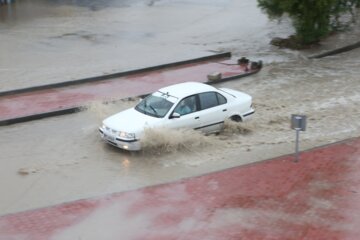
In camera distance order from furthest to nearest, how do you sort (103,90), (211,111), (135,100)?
(103,90), (135,100), (211,111)

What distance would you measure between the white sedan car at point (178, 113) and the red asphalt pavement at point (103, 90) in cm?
422

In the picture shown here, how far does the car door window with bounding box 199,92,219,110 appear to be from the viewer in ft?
51.8

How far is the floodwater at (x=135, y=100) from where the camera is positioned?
45.9 ft

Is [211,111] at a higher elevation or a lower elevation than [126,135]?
higher

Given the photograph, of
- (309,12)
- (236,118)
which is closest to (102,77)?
(236,118)

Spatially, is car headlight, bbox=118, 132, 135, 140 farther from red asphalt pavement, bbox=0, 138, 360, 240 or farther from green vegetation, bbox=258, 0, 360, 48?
green vegetation, bbox=258, 0, 360, 48

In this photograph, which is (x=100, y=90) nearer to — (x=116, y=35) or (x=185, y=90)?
(x=185, y=90)

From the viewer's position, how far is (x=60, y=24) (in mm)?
34875

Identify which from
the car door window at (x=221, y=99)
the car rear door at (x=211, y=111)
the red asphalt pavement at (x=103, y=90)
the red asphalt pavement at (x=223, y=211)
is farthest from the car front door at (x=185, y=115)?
the red asphalt pavement at (x=103, y=90)

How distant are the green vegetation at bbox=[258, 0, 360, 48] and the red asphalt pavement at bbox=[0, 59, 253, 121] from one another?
369 centimetres

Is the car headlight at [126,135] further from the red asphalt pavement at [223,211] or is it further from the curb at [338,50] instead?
the curb at [338,50]

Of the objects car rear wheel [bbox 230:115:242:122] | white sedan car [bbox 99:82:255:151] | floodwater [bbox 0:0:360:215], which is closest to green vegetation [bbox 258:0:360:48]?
floodwater [bbox 0:0:360:215]

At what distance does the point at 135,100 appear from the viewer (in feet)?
63.1

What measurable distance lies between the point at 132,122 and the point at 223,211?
4.07m
